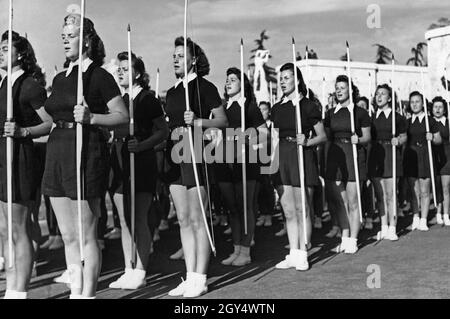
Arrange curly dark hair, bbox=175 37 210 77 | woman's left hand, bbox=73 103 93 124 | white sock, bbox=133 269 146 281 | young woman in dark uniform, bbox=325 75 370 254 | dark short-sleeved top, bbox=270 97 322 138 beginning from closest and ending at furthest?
woman's left hand, bbox=73 103 93 124, curly dark hair, bbox=175 37 210 77, white sock, bbox=133 269 146 281, dark short-sleeved top, bbox=270 97 322 138, young woman in dark uniform, bbox=325 75 370 254

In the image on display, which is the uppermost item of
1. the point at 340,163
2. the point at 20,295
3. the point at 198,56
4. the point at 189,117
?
the point at 198,56

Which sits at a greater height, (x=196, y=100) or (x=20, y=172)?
(x=196, y=100)

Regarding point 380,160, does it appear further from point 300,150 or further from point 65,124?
point 65,124

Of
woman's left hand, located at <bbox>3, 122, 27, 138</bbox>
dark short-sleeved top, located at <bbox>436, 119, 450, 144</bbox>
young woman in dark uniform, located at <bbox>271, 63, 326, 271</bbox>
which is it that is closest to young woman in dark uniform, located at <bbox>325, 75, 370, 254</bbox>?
young woman in dark uniform, located at <bbox>271, 63, 326, 271</bbox>

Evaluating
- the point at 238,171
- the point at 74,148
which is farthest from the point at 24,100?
the point at 238,171

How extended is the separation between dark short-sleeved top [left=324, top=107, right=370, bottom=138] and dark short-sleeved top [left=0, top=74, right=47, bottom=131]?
364 centimetres

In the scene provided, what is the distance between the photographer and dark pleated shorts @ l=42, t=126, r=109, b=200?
4207 millimetres

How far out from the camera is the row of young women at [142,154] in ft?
14.0

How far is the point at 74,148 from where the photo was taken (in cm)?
420

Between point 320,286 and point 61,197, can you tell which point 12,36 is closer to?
point 61,197

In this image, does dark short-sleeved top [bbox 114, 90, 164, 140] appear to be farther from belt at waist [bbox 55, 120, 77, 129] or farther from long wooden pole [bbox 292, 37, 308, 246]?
long wooden pole [bbox 292, 37, 308, 246]

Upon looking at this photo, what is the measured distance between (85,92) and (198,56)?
1240mm

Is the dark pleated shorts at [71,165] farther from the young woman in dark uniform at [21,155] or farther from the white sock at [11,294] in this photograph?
the white sock at [11,294]
